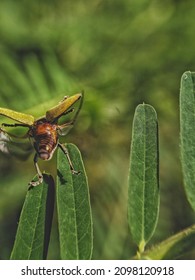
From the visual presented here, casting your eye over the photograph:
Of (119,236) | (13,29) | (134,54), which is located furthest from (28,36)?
(119,236)

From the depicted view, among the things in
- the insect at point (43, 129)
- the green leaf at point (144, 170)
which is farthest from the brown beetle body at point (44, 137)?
the green leaf at point (144, 170)

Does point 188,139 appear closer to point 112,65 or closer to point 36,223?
point 36,223

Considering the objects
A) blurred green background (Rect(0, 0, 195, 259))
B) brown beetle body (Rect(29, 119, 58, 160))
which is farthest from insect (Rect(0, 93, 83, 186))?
blurred green background (Rect(0, 0, 195, 259))

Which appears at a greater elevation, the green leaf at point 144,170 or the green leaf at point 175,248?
the green leaf at point 144,170

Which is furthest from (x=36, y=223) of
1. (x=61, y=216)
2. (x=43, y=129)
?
(x=43, y=129)

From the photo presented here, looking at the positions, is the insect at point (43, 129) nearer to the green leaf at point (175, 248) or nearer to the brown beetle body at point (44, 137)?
the brown beetle body at point (44, 137)

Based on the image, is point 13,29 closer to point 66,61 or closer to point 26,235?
point 66,61
